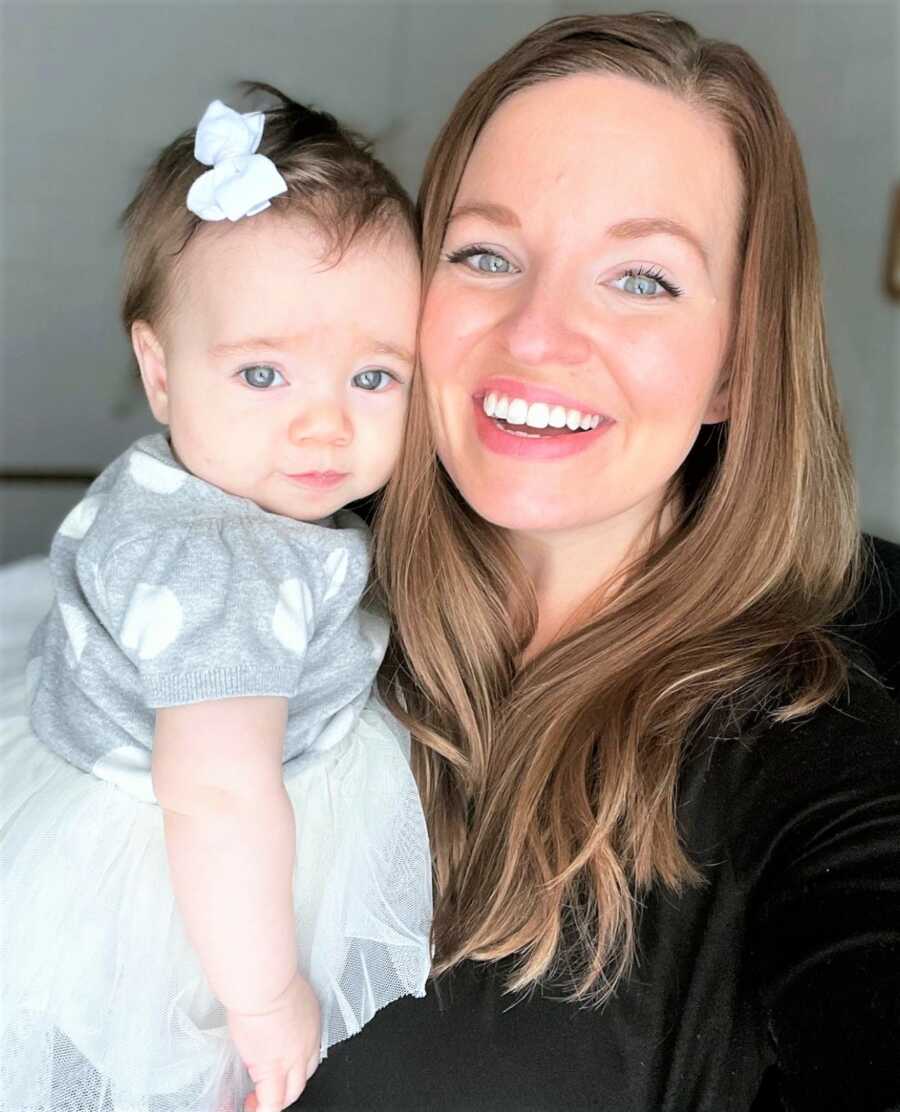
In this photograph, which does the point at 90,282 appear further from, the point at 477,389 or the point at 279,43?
the point at 477,389

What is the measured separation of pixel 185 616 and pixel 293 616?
106 mm

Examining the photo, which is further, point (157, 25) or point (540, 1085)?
point (157, 25)

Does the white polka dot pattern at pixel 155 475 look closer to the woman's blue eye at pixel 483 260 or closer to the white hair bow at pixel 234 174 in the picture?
the white hair bow at pixel 234 174

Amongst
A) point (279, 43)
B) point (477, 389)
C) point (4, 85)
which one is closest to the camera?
point (477, 389)

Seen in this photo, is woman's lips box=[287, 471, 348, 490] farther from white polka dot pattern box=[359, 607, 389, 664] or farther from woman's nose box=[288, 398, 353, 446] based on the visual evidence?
white polka dot pattern box=[359, 607, 389, 664]

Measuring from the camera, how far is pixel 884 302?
250 centimetres

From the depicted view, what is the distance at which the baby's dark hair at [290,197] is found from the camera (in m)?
1.29

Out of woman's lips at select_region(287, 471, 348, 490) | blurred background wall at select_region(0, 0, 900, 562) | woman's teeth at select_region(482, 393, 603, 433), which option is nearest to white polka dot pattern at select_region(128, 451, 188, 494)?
A: woman's lips at select_region(287, 471, 348, 490)

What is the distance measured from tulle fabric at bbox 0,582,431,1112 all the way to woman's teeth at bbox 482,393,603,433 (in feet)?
1.34

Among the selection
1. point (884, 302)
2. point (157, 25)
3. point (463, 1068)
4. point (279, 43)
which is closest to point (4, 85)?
point (157, 25)

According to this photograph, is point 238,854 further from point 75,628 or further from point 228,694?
point 75,628

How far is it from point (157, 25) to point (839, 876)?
10.9ft

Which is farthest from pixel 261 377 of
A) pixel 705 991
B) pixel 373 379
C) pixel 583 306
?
pixel 705 991

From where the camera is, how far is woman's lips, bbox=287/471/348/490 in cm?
130
